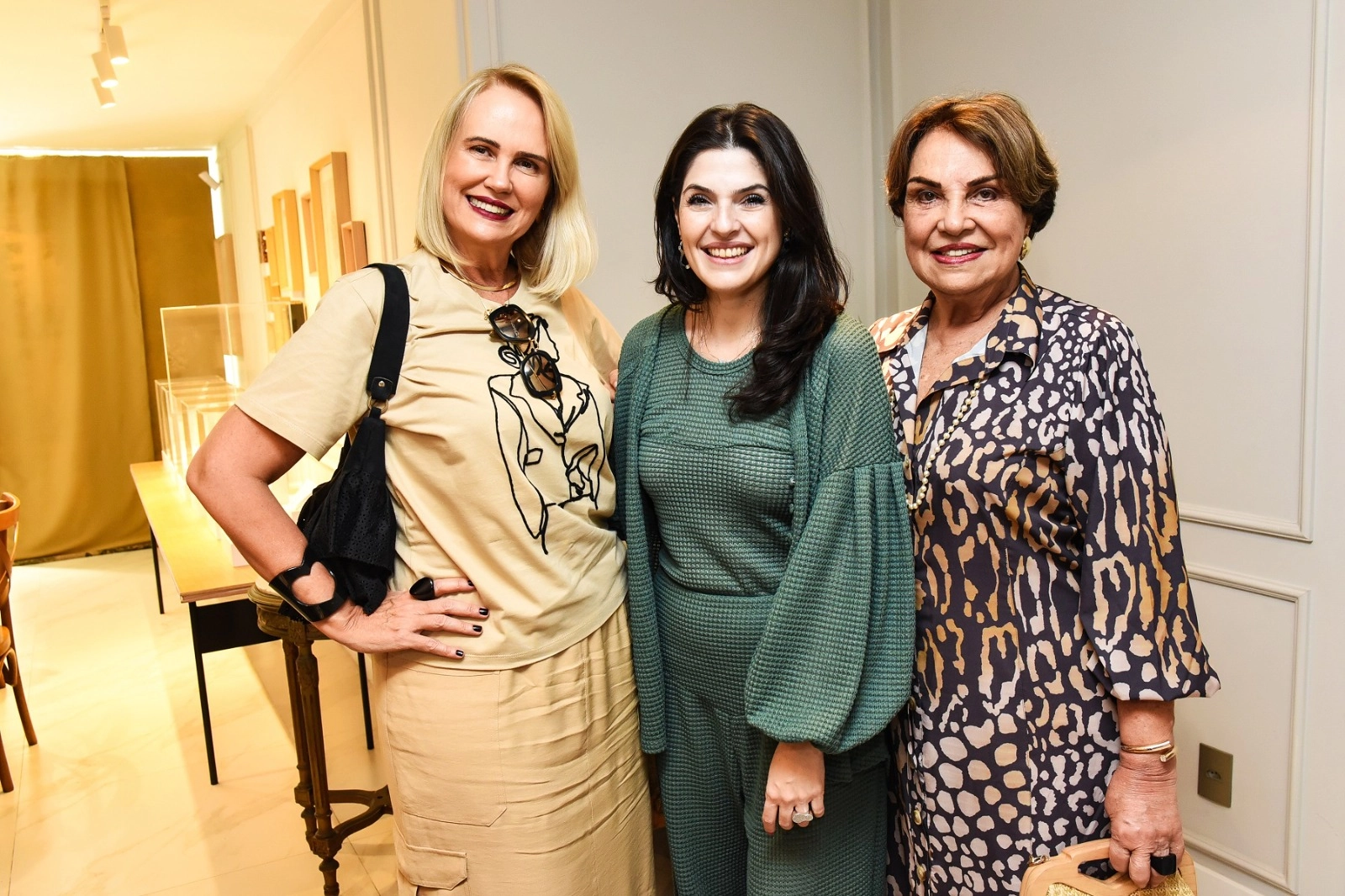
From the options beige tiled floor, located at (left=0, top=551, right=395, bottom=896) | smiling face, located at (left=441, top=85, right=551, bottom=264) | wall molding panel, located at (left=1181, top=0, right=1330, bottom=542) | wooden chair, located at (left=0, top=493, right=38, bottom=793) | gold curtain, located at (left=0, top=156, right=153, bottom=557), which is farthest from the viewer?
gold curtain, located at (left=0, top=156, right=153, bottom=557)

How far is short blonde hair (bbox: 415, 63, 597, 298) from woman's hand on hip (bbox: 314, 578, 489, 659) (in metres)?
0.52

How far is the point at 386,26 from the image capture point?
2961 millimetres

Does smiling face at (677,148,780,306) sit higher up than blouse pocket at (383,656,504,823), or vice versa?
smiling face at (677,148,780,306)

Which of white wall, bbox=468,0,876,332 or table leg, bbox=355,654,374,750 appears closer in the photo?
white wall, bbox=468,0,876,332

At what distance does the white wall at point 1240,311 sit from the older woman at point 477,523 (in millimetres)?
1342

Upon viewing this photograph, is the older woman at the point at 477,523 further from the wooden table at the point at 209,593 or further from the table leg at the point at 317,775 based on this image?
the wooden table at the point at 209,593

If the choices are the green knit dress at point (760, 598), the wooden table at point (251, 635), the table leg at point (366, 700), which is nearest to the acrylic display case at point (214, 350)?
the wooden table at point (251, 635)

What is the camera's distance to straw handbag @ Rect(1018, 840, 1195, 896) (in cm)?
129

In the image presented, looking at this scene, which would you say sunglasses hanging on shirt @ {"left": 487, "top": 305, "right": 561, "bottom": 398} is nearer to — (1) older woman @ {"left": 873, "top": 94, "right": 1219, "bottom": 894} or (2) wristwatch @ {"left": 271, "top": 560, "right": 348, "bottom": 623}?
(2) wristwatch @ {"left": 271, "top": 560, "right": 348, "bottom": 623}

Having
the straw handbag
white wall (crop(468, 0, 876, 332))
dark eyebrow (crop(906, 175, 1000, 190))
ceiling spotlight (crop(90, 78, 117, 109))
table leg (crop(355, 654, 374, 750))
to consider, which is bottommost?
table leg (crop(355, 654, 374, 750))

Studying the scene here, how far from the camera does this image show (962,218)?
4.56 feet

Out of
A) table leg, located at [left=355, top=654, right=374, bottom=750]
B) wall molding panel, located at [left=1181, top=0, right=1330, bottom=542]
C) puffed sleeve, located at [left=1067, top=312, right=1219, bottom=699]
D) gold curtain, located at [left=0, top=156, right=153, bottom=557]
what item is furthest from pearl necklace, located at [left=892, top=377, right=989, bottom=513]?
gold curtain, located at [left=0, top=156, right=153, bottom=557]

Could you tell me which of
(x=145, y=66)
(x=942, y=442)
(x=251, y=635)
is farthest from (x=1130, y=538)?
(x=145, y=66)

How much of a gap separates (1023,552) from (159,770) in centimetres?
321
